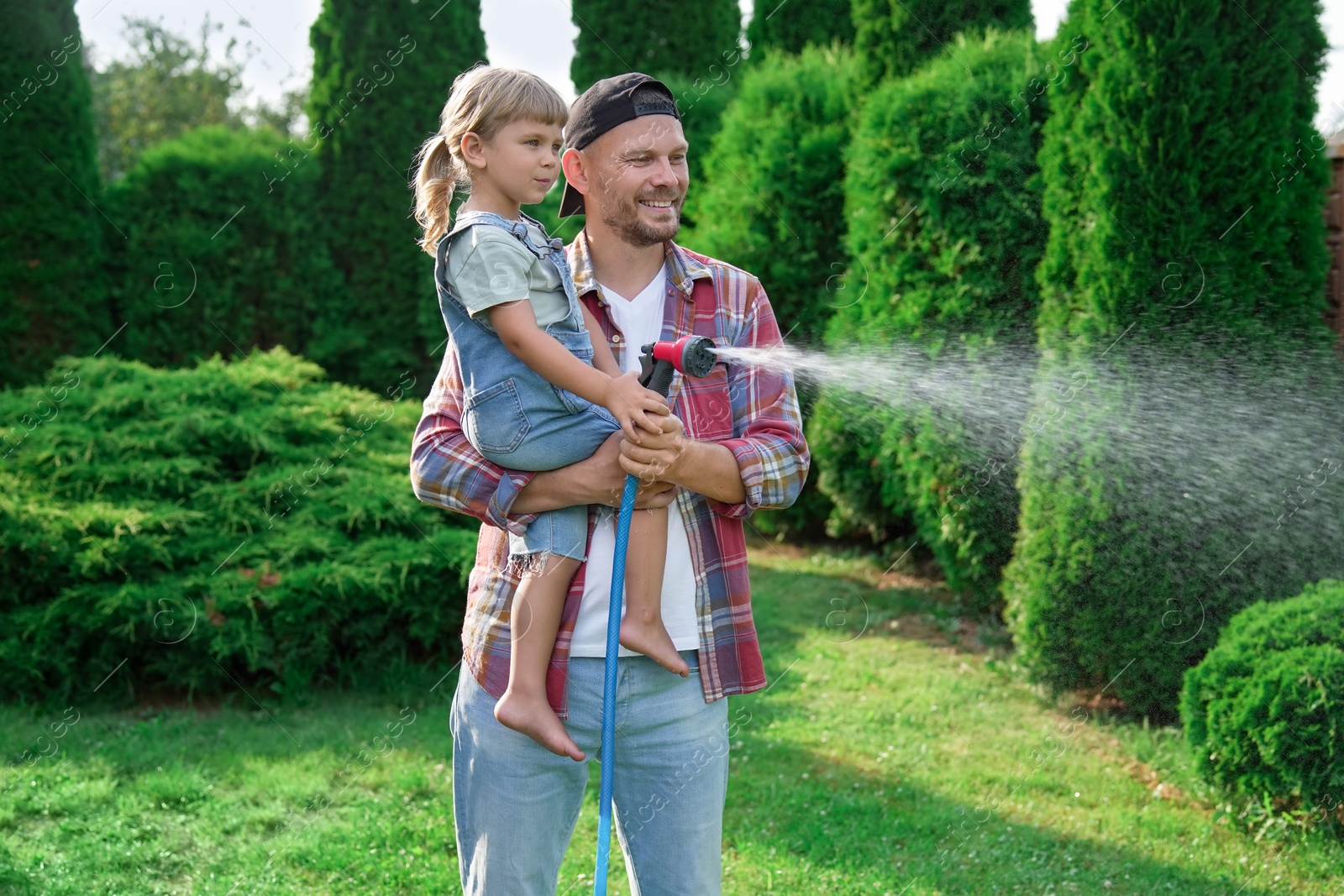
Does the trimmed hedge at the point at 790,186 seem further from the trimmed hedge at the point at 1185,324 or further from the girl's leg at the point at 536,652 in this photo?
the girl's leg at the point at 536,652

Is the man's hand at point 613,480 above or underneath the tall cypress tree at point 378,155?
underneath

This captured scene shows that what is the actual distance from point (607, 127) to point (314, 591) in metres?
3.63

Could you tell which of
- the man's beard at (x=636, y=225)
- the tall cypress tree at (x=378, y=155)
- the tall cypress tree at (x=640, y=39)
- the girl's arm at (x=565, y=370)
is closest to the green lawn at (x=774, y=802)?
the girl's arm at (x=565, y=370)

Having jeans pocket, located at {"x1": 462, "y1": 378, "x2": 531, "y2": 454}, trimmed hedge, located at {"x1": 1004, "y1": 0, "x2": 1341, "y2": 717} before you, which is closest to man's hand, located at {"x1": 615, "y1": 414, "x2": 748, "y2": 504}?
jeans pocket, located at {"x1": 462, "y1": 378, "x2": 531, "y2": 454}

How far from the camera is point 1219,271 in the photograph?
457 cm

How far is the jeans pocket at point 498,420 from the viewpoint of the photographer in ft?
6.58

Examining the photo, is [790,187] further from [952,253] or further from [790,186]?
[952,253]

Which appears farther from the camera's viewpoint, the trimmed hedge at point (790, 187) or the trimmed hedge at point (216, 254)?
the trimmed hedge at point (216, 254)

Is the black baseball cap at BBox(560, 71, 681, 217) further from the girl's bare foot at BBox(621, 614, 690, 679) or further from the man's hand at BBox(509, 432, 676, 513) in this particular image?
the girl's bare foot at BBox(621, 614, 690, 679)

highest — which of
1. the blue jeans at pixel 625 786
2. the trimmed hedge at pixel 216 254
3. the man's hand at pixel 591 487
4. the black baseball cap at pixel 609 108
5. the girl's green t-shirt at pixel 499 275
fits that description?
the trimmed hedge at pixel 216 254

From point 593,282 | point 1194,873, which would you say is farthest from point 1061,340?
point 593,282

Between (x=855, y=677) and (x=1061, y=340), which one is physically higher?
(x=1061, y=340)

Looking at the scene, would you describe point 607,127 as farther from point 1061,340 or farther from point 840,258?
point 840,258

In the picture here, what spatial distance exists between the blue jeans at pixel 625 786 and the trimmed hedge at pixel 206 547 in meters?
3.28
